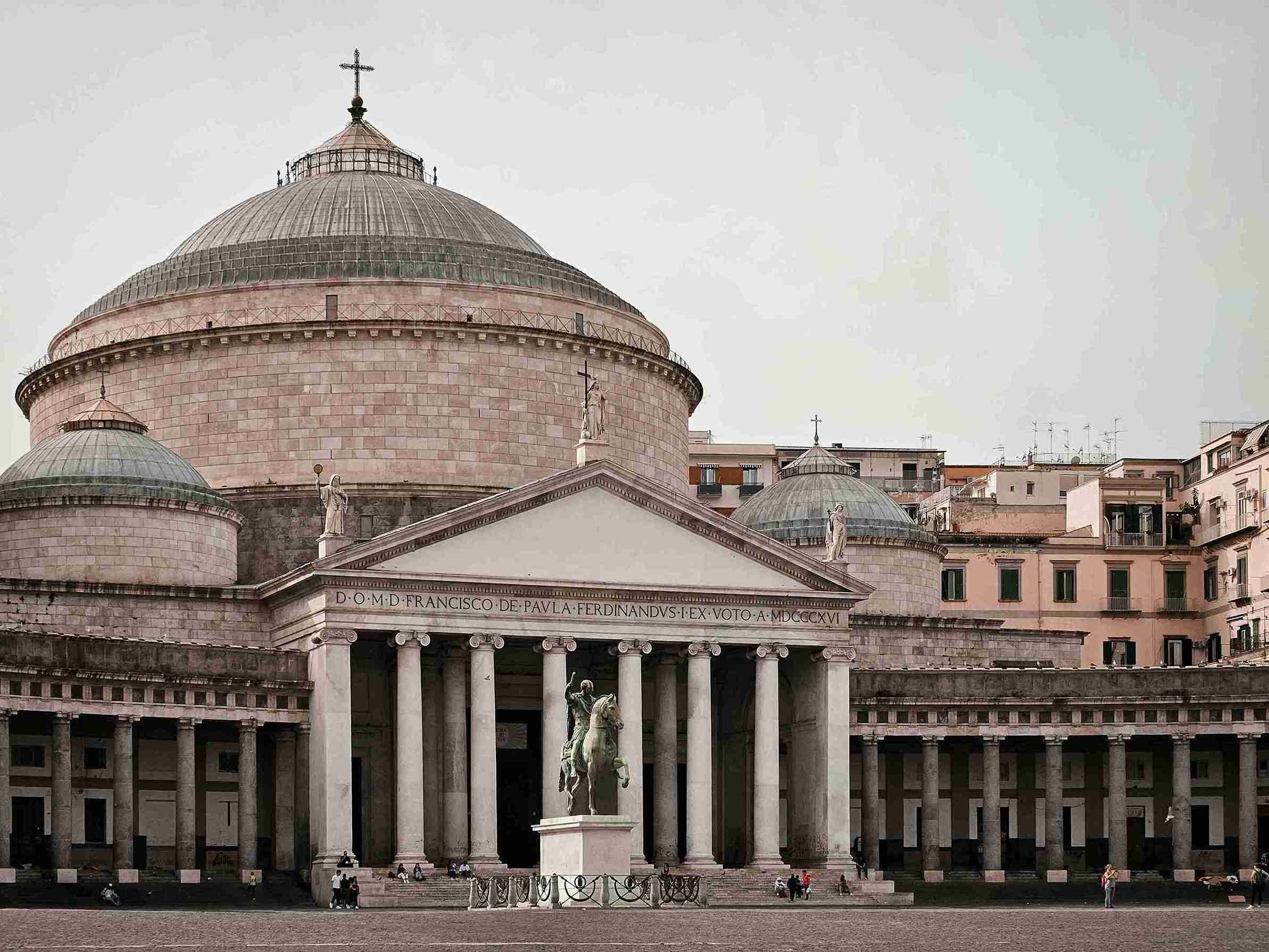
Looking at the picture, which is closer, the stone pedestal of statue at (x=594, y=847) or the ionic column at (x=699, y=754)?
the stone pedestal of statue at (x=594, y=847)

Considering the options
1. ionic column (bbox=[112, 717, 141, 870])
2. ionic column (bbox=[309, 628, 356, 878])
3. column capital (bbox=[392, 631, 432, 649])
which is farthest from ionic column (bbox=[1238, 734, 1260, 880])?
ionic column (bbox=[112, 717, 141, 870])

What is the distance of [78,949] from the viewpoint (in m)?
44.0

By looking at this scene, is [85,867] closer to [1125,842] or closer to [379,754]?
[379,754]

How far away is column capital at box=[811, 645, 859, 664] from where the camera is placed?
83375mm

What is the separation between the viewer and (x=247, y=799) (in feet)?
255

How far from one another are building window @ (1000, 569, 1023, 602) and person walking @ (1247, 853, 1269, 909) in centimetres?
3034

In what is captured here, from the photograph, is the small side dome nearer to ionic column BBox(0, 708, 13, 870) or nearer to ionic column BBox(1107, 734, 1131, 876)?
ionic column BBox(0, 708, 13, 870)

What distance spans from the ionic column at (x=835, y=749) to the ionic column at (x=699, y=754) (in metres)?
3.84

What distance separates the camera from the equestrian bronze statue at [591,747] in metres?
67.9

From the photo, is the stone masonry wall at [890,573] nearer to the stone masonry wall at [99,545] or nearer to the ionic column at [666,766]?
the ionic column at [666,766]

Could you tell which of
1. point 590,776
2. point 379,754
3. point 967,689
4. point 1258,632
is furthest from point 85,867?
point 1258,632

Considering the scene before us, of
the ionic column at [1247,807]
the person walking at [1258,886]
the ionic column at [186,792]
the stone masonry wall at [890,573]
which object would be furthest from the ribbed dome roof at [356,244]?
the person walking at [1258,886]

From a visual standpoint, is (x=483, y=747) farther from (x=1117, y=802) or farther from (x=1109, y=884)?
(x=1117, y=802)

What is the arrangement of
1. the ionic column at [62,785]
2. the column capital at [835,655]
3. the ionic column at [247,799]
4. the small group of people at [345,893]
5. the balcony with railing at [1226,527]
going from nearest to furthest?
the small group of people at [345,893]
the ionic column at [62,785]
the ionic column at [247,799]
the column capital at [835,655]
the balcony with railing at [1226,527]
